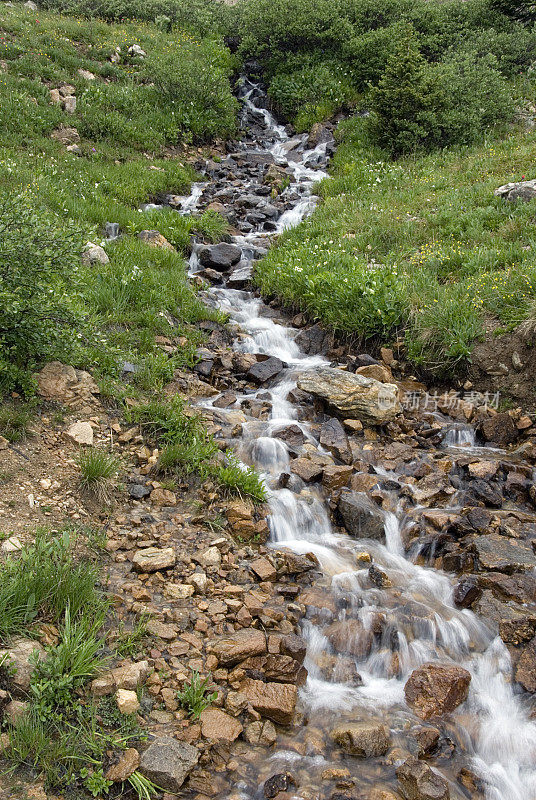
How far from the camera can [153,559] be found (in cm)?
467

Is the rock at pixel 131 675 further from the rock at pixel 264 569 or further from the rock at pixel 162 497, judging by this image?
the rock at pixel 162 497

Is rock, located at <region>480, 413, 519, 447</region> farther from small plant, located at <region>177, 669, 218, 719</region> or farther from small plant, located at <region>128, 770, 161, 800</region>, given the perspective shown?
small plant, located at <region>128, 770, 161, 800</region>

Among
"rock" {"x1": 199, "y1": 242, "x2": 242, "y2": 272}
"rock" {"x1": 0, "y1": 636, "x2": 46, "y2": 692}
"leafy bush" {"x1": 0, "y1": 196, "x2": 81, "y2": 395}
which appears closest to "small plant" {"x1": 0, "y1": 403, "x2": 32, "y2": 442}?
"leafy bush" {"x1": 0, "y1": 196, "x2": 81, "y2": 395}

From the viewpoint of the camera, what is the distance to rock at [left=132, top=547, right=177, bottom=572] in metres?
4.60

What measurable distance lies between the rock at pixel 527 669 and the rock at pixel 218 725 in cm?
212

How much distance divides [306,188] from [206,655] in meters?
13.4

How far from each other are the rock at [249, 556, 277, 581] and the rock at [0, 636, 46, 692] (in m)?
1.95

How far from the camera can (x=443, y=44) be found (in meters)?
18.8

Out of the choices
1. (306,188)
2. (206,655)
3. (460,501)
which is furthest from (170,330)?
(306,188)

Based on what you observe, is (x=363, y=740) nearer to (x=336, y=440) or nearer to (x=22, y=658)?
(x=22, y=658)

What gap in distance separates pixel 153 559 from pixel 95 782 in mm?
1812

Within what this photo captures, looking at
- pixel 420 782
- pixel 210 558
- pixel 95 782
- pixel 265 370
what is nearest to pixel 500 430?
pixel 265 370

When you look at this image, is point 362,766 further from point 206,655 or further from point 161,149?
point 161,149

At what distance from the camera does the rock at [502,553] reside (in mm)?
5156
